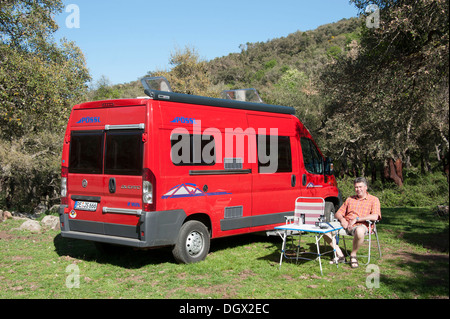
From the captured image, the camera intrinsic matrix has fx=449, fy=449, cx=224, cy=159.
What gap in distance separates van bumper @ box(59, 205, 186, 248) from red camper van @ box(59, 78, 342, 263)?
0.6 inches

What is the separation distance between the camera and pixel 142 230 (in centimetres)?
663

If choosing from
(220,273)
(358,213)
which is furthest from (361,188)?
(220,273)

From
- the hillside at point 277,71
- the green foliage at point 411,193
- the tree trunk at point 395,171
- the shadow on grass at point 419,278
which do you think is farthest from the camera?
the hillside at point 277,71

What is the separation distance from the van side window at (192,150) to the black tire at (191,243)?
1.00 meters

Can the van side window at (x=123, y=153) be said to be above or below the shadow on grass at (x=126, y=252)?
above

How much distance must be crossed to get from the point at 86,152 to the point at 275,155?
11.8 ft

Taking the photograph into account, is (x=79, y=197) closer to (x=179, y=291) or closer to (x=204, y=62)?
(x=179, y=291)

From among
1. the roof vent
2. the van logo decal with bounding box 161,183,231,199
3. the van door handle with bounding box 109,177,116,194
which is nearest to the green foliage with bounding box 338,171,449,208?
the roof vent

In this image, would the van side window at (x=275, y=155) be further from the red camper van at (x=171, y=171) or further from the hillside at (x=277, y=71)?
the hillside at (x=277, y=71)

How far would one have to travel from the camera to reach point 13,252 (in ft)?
27.5

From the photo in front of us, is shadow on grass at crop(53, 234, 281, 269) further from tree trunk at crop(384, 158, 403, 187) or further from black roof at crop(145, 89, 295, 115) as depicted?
tree trunk at crop(384, 158, 403, 187)

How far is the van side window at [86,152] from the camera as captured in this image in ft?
24.3

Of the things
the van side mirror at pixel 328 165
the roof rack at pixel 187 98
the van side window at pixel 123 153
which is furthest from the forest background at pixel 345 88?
the van side window at pixel 123 153

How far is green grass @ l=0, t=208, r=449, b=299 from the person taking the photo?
18.5 ft
